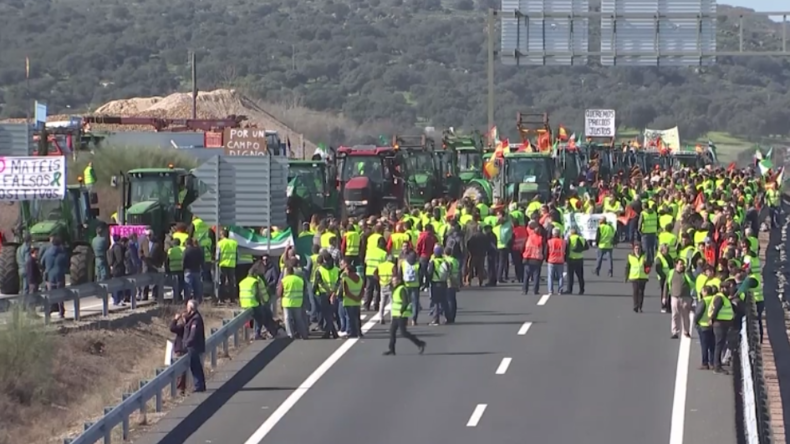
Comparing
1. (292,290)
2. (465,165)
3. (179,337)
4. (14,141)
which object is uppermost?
(14,141)

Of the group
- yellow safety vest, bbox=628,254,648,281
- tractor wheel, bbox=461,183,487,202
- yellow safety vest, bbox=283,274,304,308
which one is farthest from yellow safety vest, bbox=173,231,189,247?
tractor wheel, bbox=461,183,487,202

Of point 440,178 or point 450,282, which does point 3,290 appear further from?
point 440,178

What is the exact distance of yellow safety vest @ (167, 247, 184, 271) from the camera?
30797 mm

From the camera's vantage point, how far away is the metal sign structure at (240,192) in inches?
1238

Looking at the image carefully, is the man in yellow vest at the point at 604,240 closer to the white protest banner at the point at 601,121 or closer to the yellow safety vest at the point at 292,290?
the yellow safety vest at the point at 292,290

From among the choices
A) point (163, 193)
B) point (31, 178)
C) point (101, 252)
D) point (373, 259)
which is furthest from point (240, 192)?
point (163, 193)

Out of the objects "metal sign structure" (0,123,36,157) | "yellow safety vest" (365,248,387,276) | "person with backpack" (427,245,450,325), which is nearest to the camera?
"person with backpack" (427,245,450,325)

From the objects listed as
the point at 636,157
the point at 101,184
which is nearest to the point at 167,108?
the point at 636,157

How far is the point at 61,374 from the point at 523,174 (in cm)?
2255

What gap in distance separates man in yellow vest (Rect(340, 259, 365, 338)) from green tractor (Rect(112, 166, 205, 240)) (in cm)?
812

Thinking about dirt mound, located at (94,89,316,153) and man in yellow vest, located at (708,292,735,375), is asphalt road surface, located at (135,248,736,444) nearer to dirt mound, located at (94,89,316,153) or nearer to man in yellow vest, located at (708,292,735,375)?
man in yellow vest, located at (708,292,735,375)

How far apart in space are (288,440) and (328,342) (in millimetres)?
7701

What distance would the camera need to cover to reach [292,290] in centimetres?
2689

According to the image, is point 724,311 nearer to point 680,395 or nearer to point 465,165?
point 680,395
